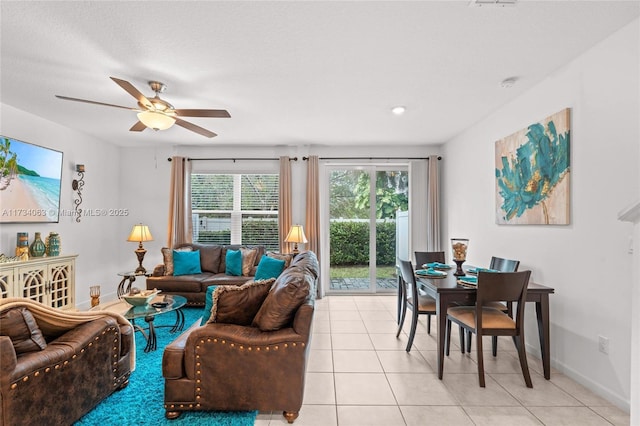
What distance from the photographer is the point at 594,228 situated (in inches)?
95.7

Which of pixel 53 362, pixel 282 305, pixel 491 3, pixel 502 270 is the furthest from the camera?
pixel 502 270

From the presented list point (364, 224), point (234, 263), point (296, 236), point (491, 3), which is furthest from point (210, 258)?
point (491, 3)

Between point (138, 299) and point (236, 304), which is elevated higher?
point (236, 304)

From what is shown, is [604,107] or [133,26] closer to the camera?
[133,26]

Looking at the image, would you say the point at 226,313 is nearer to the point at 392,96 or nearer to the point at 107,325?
the point at 107,325

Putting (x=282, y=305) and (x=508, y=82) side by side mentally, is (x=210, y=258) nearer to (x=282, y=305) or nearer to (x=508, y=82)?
(x=282, y=305)

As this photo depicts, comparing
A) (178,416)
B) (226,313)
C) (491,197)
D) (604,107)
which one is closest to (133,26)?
(226,313)

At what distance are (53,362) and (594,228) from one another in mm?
3768

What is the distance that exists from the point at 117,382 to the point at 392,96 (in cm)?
355

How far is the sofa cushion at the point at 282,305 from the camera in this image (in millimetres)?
2057

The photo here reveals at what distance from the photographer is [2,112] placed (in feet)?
11.8

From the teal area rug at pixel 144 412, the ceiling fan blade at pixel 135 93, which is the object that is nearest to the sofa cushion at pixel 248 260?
the teal area rug at pixel 144 412

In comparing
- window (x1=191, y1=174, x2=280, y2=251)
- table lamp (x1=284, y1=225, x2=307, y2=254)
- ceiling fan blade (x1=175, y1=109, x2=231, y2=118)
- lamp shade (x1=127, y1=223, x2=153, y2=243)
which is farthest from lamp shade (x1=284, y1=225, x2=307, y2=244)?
ceiling fan blade (x1=175, y1=109, x2=231, y2=118)

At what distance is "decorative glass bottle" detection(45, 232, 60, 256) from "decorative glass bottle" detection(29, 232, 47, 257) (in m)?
0.09
